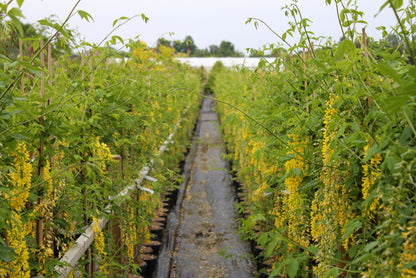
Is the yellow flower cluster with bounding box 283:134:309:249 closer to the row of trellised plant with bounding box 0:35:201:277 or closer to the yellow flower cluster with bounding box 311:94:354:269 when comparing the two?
the yellow flower cluster with bounding box 311:94:354:269

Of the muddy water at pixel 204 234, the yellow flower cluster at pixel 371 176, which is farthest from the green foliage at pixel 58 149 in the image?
the muddy water at pixel 204 234

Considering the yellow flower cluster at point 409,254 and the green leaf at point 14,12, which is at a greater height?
the green leaf at point 14,12

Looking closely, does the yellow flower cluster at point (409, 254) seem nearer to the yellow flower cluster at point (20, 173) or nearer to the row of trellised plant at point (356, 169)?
the row of trellised plant at point (356, 169)

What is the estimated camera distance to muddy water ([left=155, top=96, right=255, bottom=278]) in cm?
441

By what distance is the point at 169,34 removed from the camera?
436 centimetres

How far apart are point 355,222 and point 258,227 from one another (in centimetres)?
349

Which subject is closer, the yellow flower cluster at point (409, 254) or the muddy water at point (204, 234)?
the yellow flower cluster at point (409, 254)

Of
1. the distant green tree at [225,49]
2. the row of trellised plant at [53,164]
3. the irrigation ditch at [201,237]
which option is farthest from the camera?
the distant green tree at [225,49]

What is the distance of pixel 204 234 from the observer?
5.47m

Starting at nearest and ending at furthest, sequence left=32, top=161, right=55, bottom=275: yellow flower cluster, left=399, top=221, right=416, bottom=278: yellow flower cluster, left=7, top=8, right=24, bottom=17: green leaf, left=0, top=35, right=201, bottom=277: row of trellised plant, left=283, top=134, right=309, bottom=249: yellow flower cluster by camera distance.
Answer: left=399, top=221, right=416, bottom=278: yellow flower cluster → left=7, top=8, right=24, bottom=17: green leaf → left=0, top=35, right=201, bottom=277: row of trellised plant → left=32, top=161, right=55, bottom=275: yellow flower cluster → left=283, top=134, right=309, bottom=249: yellow flower cluster

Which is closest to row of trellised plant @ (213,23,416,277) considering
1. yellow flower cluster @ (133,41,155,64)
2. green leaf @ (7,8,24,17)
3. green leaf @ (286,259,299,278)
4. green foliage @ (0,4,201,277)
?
green leaf @ (286,259,299,278)

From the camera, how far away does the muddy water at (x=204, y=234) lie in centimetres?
441

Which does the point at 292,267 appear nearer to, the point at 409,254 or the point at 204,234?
the point at 409,254

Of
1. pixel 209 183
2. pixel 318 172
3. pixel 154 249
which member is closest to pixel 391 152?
pixel 318 172
